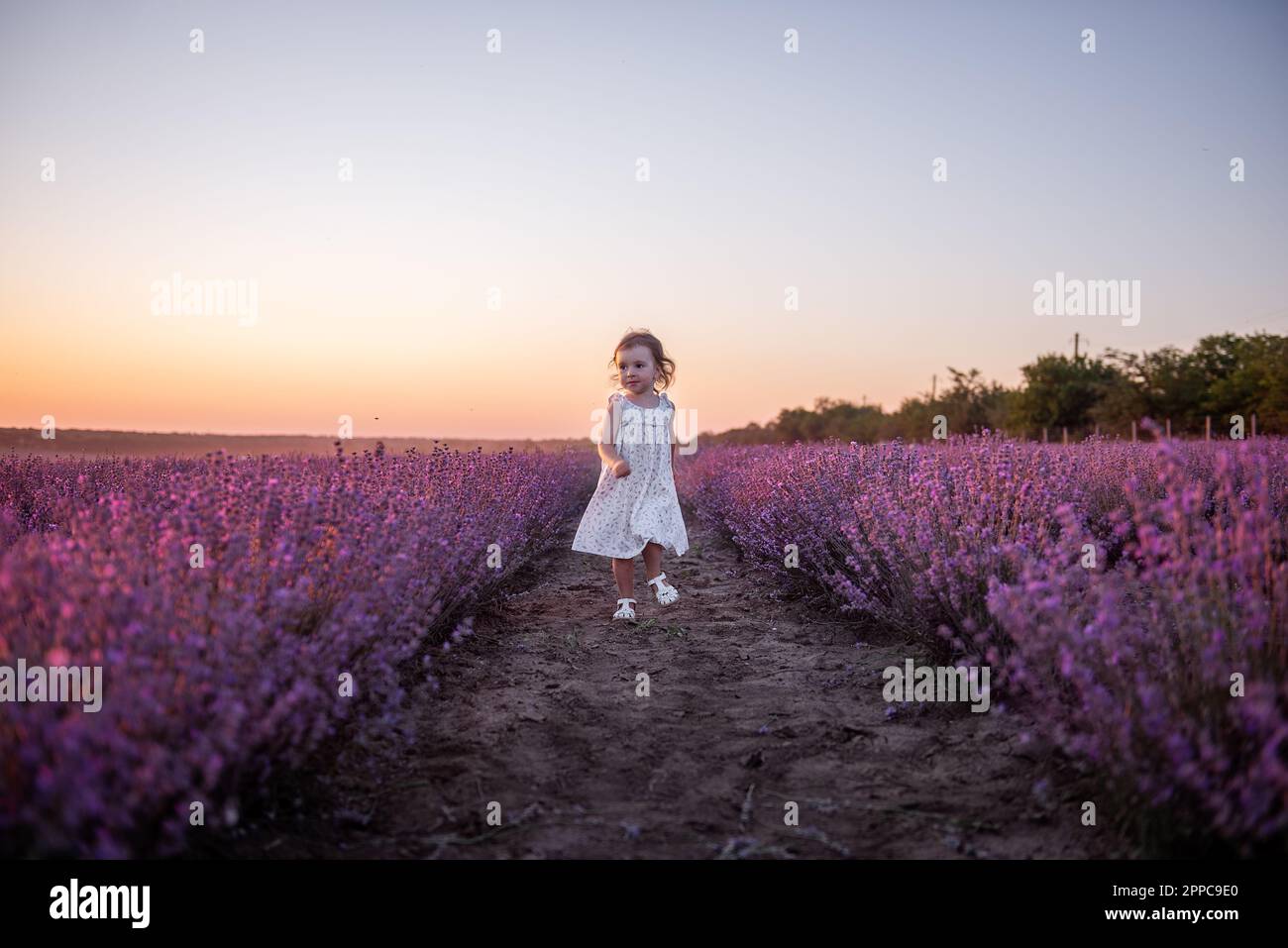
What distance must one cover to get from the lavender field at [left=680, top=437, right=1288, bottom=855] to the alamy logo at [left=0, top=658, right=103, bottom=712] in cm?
205

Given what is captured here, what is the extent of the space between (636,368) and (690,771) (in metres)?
2.77

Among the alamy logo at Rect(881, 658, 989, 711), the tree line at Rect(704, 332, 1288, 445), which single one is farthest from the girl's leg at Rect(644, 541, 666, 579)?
the tree line at Rect(704, 332, 1288, 445)

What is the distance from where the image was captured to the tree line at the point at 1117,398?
26.4 metres

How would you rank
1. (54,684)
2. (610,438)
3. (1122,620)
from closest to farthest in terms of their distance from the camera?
(54,684)
(1122,620)
(610,438)

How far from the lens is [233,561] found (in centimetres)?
226

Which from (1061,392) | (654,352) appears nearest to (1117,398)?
(1061,392)

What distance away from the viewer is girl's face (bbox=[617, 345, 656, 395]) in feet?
15.5

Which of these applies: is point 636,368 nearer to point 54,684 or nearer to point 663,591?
point 663,591

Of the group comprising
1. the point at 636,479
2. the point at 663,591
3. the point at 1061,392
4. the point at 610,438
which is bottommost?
the point at 663,591

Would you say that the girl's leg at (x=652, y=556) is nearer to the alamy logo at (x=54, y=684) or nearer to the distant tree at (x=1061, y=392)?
the alamy logo at (x=54, y=684)

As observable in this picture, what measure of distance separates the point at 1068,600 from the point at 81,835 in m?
2.47

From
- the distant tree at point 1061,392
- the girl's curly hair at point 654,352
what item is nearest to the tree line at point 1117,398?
A: the distant tree at point 1061,392

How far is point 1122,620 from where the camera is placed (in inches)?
81.7
